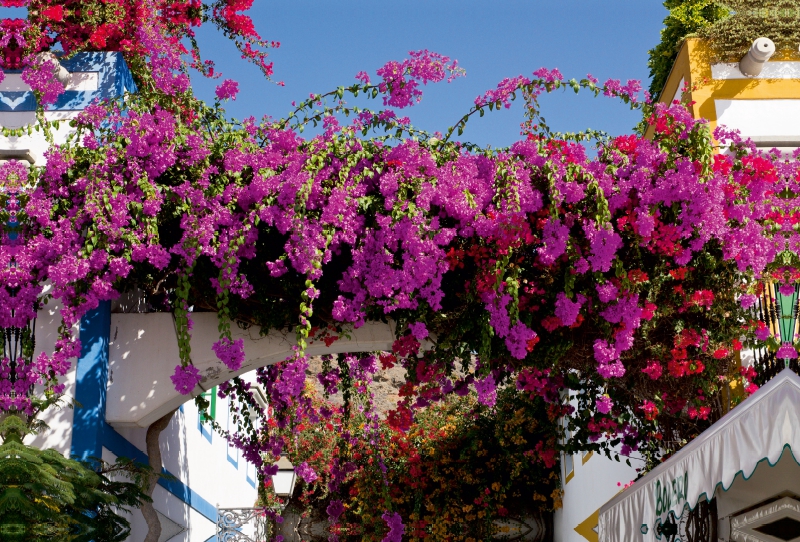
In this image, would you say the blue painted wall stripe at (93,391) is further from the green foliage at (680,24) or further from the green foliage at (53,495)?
the green foliage at (680,24)

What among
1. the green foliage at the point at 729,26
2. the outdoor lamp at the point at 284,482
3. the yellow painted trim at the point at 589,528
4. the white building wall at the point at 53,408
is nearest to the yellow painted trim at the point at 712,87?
the green foliage at the point at 729,26

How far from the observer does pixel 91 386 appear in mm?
6789

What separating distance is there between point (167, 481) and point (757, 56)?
722 centimetres

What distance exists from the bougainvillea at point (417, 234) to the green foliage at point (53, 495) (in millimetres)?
652

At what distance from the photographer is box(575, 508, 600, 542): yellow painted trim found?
1125 cm

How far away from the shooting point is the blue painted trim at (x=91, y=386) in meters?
6.68

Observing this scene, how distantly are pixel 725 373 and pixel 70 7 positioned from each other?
21.2 ft

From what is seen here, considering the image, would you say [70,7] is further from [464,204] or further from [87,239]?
[464,204]

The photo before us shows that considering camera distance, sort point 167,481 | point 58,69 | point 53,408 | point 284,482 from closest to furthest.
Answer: point 53,408, point 58,69, point 167,481, point 284,482

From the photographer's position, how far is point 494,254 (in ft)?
20.1

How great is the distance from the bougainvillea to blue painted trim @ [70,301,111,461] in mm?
221

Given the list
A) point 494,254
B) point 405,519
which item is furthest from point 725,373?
point 405,519

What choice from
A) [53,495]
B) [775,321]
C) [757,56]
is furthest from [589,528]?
[53,495]

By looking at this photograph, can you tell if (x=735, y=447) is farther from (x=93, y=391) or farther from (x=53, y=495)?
(x=93, y=391)
